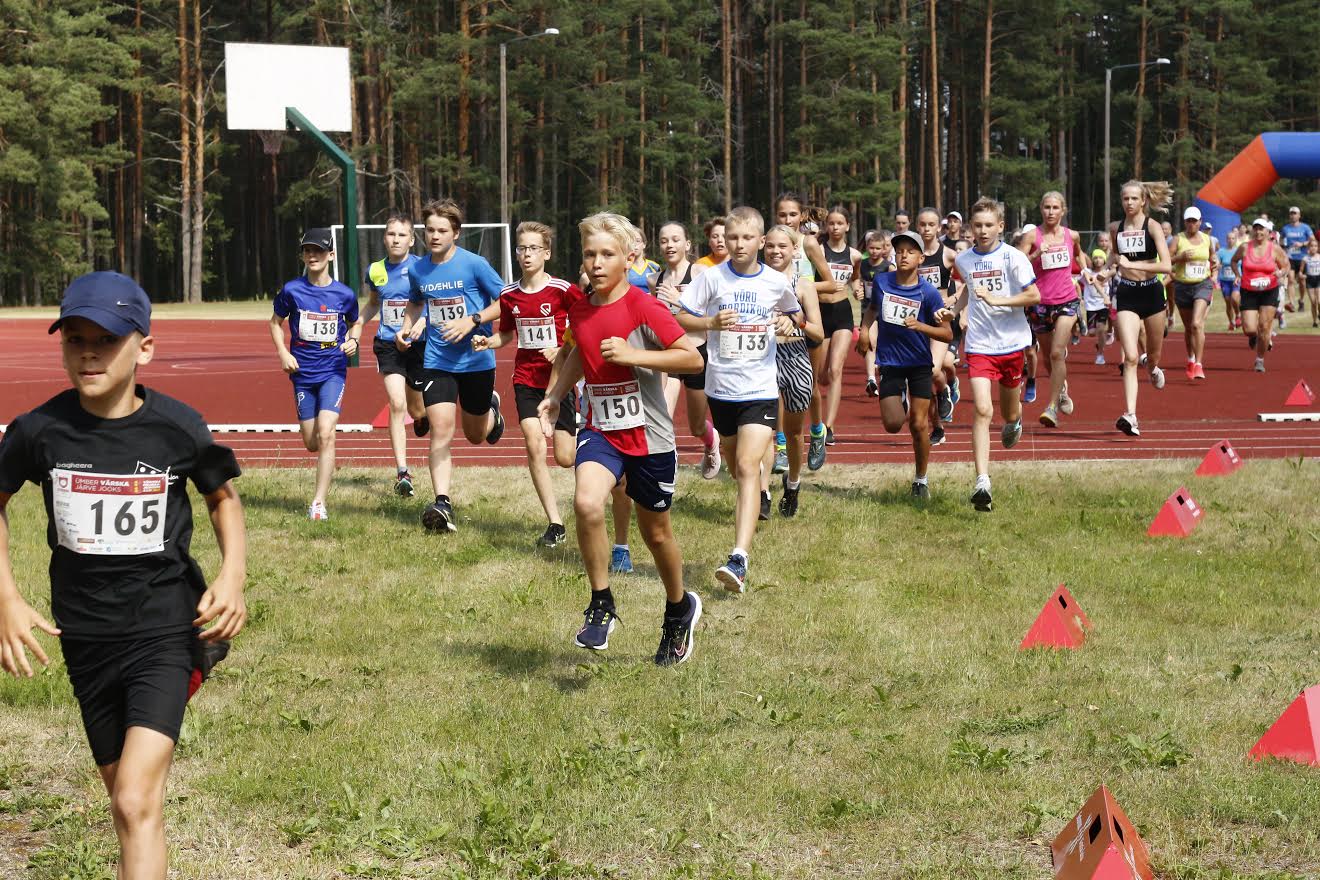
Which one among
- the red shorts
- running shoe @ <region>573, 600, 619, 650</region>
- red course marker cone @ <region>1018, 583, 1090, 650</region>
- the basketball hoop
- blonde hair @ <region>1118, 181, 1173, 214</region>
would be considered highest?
the basketball hoop

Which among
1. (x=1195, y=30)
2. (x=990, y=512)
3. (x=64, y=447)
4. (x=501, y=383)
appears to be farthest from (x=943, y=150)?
(x=64, y=447)

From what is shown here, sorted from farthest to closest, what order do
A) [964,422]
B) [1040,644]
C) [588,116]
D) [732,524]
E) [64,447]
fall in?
[588,116], [964,422], [732,524], [1040,644], [64,447]

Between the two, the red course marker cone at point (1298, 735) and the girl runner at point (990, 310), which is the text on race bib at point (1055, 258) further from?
the red course marker cone at point (1298, 735)

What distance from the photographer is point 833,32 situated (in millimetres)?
60250

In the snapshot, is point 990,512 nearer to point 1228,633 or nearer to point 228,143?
point 1228,633

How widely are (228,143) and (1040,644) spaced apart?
65.9 metres

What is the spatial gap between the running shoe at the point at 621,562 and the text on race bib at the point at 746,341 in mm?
1353

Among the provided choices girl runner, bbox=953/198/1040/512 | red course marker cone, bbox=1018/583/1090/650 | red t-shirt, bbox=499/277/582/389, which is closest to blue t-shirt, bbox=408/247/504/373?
red t-shirt, bbox=499/277/582/389

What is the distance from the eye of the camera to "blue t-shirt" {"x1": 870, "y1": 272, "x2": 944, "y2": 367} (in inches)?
453

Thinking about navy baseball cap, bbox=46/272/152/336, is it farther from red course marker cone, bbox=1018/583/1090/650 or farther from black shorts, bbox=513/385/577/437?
black shorts, bbox=513/385/577/437

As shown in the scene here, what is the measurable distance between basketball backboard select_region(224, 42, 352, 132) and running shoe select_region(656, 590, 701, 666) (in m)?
26.7

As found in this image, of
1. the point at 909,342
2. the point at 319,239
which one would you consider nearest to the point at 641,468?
the point at 319,239

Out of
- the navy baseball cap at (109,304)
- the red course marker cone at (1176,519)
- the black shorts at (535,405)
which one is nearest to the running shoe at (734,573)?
the black shorts at (535,405)

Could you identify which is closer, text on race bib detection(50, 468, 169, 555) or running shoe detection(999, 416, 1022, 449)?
text on race bib detection(50, 468, 169, 555)
